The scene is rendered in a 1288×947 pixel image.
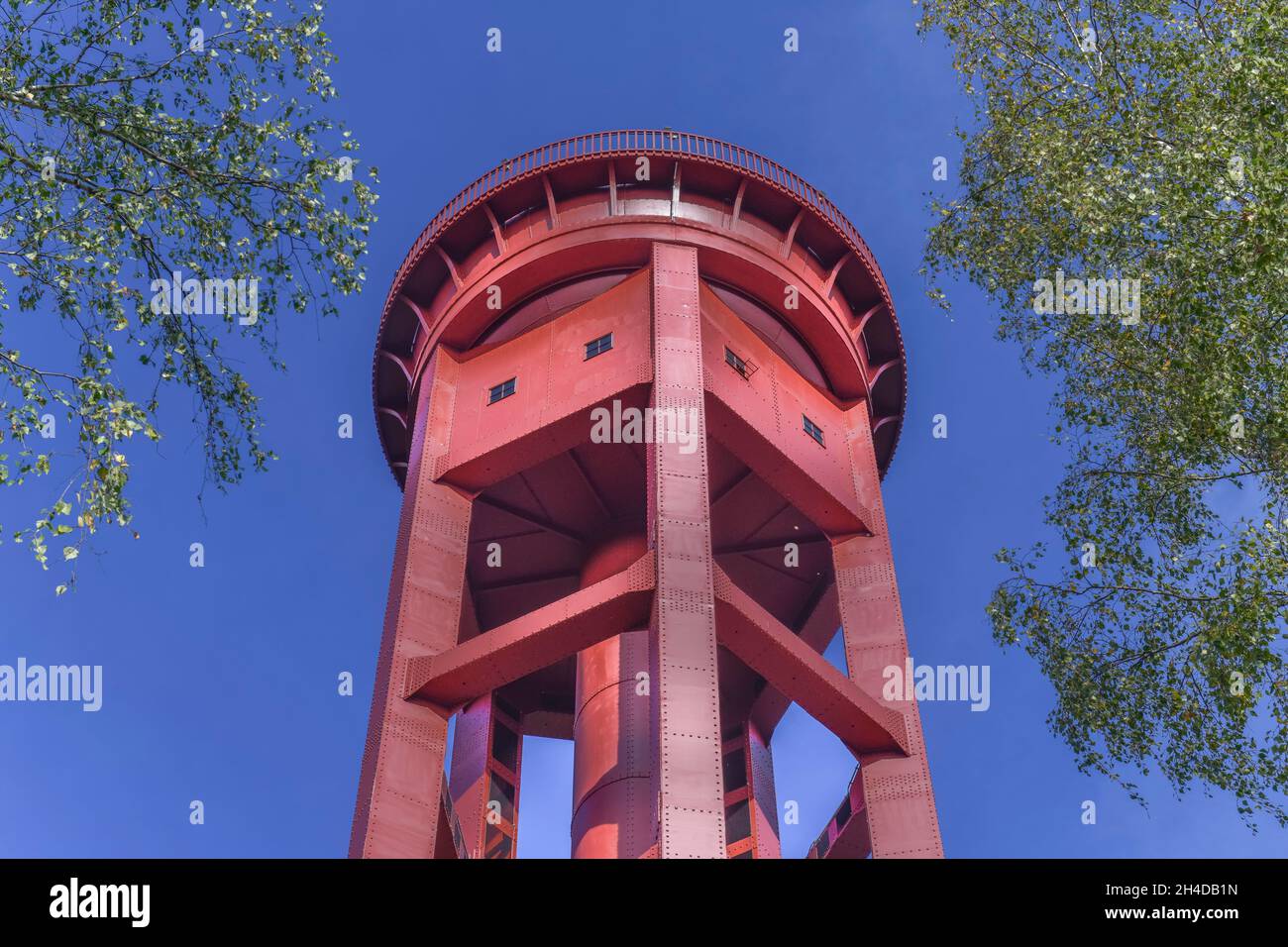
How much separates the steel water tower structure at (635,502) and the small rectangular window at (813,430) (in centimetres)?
4

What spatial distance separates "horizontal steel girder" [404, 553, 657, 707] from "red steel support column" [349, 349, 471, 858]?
0.35m

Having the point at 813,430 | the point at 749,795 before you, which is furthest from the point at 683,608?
the point at 749,795

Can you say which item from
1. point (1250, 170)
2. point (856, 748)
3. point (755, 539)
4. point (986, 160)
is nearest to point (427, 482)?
point (755, 539)

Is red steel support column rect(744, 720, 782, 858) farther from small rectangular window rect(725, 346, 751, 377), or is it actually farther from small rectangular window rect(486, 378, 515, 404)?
small rectangular window rect(486, 378, 515, 404)

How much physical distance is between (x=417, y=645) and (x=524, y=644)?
1.90m

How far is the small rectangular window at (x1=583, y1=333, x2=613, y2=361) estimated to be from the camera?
2214cm

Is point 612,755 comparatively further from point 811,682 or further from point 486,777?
point 811,682

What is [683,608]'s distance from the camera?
18.1 meters

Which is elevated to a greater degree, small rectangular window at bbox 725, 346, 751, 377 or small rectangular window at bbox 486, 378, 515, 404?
small rectangular window at bbox 725, 346, 751, 377

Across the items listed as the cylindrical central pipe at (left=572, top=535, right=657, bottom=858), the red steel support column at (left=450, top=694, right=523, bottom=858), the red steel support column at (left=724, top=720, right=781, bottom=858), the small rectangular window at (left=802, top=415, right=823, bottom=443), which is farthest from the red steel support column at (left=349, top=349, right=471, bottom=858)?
the red steel support column at (left=724, top=720, right=781, bottom=858)

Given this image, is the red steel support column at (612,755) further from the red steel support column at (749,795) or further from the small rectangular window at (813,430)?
the small rectangular window at (813,430)

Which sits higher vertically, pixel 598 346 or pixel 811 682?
pixel 598 346

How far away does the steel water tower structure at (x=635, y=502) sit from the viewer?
18859 millimetres
